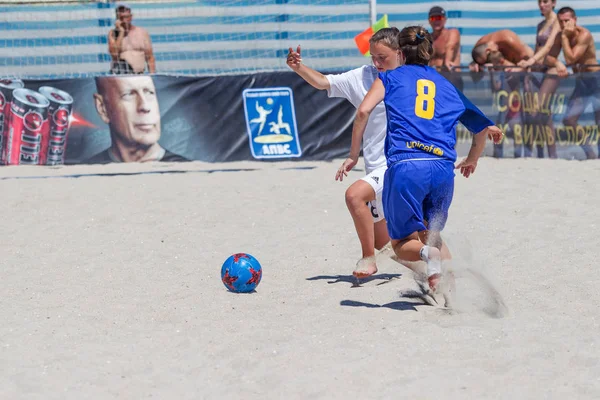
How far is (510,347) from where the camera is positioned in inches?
161

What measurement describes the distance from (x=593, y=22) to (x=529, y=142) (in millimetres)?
2837

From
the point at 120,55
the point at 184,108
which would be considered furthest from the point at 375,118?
the point at 120,55

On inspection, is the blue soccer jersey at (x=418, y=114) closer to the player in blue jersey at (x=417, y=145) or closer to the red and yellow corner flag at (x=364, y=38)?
the player in blue jersey at (x=417, y=145)

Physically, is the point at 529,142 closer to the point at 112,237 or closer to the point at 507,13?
the point at 507,13

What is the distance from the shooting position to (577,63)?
11.3 metres

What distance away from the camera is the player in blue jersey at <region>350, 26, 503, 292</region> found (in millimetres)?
4582

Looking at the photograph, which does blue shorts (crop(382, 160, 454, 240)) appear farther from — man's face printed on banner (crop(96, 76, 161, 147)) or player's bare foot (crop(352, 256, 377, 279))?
man's face printed on banner (crop(96, 76, 161, 147))

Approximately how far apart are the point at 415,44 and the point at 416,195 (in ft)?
2.54

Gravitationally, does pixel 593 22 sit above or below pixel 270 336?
above

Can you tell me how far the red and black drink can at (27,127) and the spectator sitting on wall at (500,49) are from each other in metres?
5.24

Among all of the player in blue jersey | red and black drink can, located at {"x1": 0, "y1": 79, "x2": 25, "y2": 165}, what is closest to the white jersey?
the player in blue jersey

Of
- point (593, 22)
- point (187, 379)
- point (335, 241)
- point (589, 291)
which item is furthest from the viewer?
point (593, 22)

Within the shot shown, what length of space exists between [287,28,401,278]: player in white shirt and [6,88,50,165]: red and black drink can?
20.1 ft

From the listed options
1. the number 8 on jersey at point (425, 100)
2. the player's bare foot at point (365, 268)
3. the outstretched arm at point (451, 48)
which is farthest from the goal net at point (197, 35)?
the number 8 on jersey at point (425, 100)
